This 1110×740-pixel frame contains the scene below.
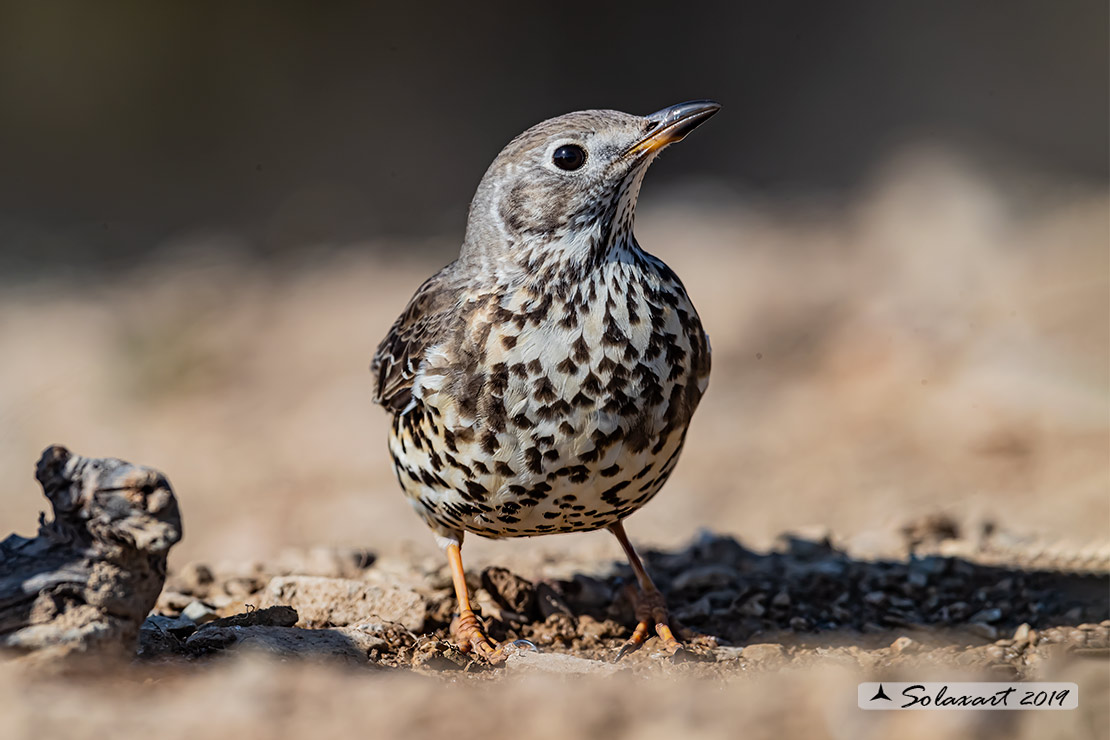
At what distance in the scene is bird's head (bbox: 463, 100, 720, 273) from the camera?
4.96 meters

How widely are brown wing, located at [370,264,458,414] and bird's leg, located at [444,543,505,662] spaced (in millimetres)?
794

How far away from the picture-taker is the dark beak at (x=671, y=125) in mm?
4938

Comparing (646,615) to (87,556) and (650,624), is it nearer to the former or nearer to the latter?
(650,624)

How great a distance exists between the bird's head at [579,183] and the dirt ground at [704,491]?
1731 mm

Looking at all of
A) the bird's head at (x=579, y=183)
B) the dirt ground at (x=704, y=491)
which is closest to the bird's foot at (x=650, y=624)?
the dirt ground at (x=704, y=491)

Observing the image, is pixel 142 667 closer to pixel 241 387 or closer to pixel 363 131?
pixel 241 387

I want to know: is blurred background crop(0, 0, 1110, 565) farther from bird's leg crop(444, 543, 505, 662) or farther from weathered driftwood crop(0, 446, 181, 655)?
weathered driftwood crop(0, 446, 181, 655)

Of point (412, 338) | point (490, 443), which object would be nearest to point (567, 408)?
point (490, 443)

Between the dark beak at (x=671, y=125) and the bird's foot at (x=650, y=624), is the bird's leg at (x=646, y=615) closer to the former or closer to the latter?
the bird's foot at (x=650, y=624)

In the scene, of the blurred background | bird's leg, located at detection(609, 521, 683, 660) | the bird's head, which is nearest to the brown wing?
the bird's head

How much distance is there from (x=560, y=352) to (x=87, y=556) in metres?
1.93

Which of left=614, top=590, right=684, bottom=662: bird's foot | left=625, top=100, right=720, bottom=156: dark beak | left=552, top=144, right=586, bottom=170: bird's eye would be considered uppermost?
left=625, top=100, right=720, bottom=156: dark beak

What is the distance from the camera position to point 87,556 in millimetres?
3924

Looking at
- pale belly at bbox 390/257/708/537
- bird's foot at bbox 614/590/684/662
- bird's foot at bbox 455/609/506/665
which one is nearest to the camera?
pale belly at bbox 390/257/708/537
